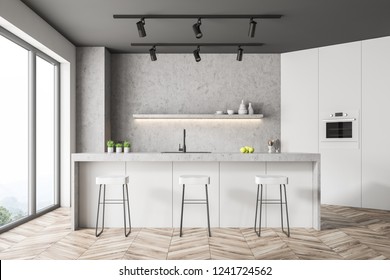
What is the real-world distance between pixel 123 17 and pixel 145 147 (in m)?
2.81

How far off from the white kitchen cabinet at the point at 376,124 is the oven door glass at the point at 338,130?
9.7 inches

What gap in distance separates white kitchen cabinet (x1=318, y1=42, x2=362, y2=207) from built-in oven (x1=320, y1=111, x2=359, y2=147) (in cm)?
6

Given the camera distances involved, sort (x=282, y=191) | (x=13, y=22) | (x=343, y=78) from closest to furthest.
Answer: (x=13, y=22) → (x=282, y=191) → (x=343, y=78)

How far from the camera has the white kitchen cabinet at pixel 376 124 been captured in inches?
241

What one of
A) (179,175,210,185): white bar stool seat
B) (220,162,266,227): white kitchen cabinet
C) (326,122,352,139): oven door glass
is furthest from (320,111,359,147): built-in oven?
(179,175,210,185): white bar stool seat

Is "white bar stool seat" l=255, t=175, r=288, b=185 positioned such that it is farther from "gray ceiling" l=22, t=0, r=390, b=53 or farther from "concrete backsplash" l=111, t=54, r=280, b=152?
"concrete backsplash" l=111, t=54, r=280, b=152

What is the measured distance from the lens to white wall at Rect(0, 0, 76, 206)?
14.8 ft

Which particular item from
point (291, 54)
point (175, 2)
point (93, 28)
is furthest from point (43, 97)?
point (291, 54)

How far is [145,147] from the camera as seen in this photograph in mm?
7246

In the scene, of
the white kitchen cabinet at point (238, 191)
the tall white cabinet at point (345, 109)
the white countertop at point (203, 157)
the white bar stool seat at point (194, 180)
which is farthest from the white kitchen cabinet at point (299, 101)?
the white bar stool seat at point (194, 180)

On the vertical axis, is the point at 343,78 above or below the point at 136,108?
above

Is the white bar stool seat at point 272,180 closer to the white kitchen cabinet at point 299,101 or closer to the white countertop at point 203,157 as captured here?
the white countertop at point 203,157

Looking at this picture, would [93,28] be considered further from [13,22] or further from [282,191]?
[282,191]
